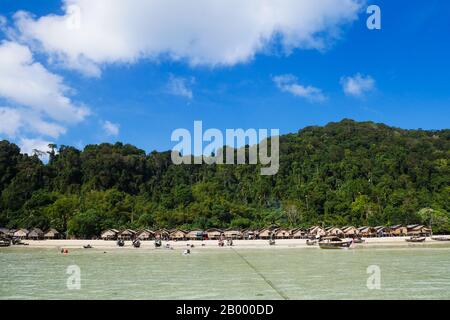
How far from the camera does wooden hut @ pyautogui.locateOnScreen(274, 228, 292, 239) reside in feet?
179

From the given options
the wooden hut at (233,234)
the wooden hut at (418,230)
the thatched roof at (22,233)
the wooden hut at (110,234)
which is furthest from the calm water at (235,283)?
the thatched roof at (22,233)

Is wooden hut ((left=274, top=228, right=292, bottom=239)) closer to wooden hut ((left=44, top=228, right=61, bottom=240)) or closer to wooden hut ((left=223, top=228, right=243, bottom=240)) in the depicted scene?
wooden hut ((left=223, top=228, right=243, bottom=240))

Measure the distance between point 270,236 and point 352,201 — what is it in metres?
16.7

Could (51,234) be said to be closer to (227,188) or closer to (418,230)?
(227,188)

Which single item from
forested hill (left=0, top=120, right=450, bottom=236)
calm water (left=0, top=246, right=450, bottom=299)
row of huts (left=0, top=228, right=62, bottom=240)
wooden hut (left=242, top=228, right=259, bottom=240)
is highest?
forested hill (left=0, top=120, right=450, bottom=236)

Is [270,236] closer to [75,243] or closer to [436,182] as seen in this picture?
[75,243]

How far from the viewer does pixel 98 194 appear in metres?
68.4

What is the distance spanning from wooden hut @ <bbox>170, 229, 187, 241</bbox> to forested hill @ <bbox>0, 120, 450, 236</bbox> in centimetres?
391

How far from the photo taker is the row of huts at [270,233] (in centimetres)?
5209

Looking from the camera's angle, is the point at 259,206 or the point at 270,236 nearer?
the point at 270,236

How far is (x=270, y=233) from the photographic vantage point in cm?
5522

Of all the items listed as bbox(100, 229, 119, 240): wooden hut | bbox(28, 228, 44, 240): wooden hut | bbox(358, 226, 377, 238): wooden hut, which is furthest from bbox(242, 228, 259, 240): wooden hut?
bbox(28, 228, 44, 240): wooden hut

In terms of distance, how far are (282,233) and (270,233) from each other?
1.64 metres
